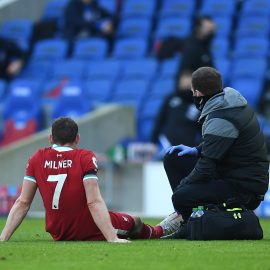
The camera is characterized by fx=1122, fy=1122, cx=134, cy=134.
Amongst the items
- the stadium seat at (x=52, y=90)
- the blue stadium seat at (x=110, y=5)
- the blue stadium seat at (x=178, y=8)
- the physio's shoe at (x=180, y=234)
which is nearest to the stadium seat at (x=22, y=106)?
the stadium seat at (x=52, y=90)

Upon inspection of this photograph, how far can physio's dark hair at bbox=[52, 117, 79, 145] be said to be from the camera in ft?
27.5

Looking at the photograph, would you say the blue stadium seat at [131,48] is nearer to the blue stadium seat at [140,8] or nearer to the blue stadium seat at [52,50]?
the blue stadium seat at [140,8]

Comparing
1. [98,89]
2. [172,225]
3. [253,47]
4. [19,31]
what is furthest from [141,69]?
[172,225]

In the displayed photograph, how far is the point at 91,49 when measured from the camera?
21203 mm

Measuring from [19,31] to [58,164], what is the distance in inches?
570

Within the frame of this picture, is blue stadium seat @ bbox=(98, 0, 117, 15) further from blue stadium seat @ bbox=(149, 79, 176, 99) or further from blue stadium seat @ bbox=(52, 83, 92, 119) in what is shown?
blue stadium seat @ bbox=(149, 79, 176, 99)

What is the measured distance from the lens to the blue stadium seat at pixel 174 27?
803 inches

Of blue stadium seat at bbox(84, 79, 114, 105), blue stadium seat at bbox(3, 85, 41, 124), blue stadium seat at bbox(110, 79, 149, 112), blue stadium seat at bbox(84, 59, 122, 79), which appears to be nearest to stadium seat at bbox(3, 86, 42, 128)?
blue stadium seat at bbox(3, 85, 41, 124)

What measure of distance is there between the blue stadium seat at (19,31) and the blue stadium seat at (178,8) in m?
2.96
